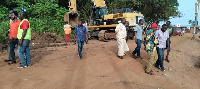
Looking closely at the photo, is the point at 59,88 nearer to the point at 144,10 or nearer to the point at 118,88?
the point at 118,88

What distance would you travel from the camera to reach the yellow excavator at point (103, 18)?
15.8 m

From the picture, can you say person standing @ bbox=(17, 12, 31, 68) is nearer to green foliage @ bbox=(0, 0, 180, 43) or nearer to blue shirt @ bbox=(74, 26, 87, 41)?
blue shirt @ bbox=(74, 26, 87, 41)

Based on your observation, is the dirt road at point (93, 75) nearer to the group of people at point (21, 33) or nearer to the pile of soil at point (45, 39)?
the group of people at point (21, 33)

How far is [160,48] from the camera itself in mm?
7277

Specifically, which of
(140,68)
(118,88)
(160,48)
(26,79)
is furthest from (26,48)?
(160,48)

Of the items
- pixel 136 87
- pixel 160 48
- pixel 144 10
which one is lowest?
pixel 136 87

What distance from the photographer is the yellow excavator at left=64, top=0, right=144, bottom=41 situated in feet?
51.9

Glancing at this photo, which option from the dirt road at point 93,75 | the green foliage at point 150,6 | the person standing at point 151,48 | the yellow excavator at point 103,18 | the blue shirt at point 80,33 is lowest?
the dirt road at point 93,75

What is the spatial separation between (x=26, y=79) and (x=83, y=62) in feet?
8.84

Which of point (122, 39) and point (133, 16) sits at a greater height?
point (133, 16)

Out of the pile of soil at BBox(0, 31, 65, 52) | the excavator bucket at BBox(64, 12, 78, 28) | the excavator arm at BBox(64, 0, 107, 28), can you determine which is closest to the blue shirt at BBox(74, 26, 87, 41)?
the pile of soil at BBox(0, 31, 65, 52)

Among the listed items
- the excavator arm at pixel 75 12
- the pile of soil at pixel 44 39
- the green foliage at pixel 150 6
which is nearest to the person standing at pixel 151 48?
the pile of soil at pixel 44 39

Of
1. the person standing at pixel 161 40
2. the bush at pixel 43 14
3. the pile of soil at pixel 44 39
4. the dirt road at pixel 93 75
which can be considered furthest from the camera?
the bush at pixel 43 14

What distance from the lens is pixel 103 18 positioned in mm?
17125
